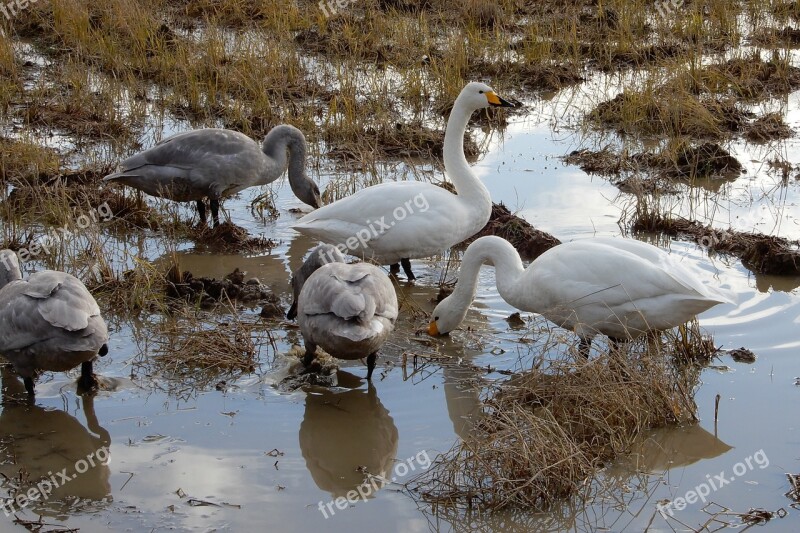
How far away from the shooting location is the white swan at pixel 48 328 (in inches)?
207

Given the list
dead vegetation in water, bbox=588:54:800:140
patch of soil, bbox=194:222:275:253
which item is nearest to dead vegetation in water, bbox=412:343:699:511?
patch of soil, bbox=194:222:275:253

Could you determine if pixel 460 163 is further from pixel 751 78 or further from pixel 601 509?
pixel 751 78

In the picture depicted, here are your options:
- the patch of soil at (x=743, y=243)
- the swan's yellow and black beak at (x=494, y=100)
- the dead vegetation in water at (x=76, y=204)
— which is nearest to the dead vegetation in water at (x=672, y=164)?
the patch of soil at (x=743, y=243)

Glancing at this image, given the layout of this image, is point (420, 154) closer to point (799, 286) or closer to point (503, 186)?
point (503, 186)

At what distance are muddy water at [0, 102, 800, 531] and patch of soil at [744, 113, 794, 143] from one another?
361 centimetres

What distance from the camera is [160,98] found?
1161 cm

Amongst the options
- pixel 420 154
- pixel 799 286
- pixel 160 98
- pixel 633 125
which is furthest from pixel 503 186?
pixel 160 98

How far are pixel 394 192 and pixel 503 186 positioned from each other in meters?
2.17

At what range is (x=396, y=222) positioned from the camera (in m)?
7.51

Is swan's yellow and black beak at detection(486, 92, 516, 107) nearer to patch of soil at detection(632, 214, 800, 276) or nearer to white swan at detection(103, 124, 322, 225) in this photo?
patch of soil at detection(632, 214, 800, 276)

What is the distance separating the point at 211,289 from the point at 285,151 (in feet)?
7.62

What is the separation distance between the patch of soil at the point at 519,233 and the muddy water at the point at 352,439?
81 cm

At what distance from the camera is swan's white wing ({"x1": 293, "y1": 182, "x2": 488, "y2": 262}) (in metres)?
7.53

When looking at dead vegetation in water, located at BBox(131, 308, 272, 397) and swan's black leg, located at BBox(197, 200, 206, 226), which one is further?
swan's black leg, located at BBox(197, 200, 206, 226)
